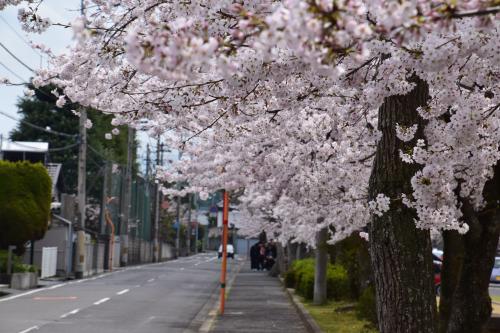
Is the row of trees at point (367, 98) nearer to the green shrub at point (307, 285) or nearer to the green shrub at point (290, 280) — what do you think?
the green shrub at point (307, 285)

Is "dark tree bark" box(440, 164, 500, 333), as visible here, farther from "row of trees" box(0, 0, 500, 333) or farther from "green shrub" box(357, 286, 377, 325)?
"green shrub" box(357, 286, 377, 325)

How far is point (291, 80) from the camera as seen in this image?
28.6 ft

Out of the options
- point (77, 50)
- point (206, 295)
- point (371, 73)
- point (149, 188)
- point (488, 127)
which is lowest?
point (206, 295)

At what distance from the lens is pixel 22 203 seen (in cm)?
3112

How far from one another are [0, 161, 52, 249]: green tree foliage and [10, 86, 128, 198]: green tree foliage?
24940 millimetres

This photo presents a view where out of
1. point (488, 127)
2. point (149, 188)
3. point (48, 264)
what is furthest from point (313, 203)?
point (149, 188)

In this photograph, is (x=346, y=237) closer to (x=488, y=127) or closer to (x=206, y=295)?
(x=206, y=295)

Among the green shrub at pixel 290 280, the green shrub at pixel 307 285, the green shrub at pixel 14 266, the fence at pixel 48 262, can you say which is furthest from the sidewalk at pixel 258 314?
the fence at pixel 48 262

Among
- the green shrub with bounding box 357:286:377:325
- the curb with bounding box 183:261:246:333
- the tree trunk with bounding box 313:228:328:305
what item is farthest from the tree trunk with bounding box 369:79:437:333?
the tree trunk with bounding box 313:228:328:305

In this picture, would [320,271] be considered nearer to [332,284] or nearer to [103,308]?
[332,284]

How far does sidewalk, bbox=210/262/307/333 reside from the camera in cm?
1720

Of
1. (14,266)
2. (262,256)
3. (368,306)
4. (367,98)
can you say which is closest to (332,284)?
(368,306)

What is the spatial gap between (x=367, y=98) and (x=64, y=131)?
58.6 metres

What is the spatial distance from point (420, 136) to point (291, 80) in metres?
1.46
